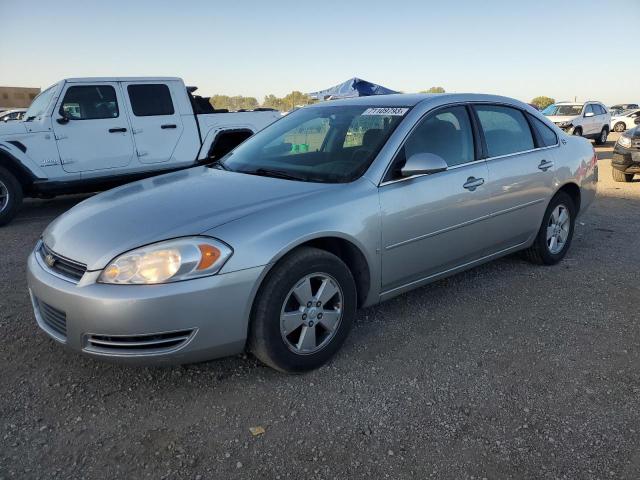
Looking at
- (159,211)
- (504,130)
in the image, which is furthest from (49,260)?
(504,130)

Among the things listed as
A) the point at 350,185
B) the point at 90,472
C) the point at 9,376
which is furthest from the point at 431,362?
the point at 9,376

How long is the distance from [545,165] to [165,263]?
3395 mm

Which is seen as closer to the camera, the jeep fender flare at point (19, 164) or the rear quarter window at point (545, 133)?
the rear quarter window at point (545, 133)

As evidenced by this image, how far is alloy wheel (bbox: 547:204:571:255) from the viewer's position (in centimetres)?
465

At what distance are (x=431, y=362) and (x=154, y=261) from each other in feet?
5.67

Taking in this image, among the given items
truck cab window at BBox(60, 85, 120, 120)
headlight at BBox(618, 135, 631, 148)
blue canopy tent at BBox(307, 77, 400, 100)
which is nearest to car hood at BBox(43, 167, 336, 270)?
truck cab window at BBox(60, 85, 120, 120)

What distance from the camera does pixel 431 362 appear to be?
3.06 m

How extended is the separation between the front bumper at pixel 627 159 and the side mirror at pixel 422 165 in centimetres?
837

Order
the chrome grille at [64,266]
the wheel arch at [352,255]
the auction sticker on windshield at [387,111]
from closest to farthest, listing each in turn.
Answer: the chrome grille at [64,266] < the wheel arch at [352,255] < the auction sticker on windshield at [387,111]

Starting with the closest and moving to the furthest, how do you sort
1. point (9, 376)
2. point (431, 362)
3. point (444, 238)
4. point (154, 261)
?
1. point (154, 261)
2. point (9, 376)
3. point (431, 362)
4. point (444, 238)

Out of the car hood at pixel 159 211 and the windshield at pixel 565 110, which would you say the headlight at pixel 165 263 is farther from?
the windshield at pixel 565 110

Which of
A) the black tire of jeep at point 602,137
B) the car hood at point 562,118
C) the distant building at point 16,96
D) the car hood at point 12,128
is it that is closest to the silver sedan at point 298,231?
A: the car hood at point 12,128

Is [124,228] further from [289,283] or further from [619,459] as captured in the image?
[619,459]

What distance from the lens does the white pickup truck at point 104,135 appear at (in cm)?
671
